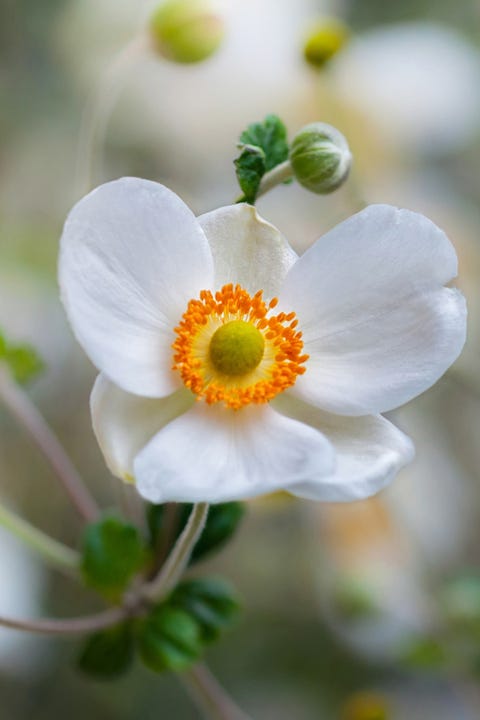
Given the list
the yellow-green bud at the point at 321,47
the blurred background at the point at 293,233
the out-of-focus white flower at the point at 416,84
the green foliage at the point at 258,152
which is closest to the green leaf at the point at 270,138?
the green foliage at the point at 258,152

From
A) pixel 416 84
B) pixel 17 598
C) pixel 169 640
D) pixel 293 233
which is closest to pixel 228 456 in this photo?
pixel 169 640

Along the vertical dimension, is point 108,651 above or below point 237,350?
below

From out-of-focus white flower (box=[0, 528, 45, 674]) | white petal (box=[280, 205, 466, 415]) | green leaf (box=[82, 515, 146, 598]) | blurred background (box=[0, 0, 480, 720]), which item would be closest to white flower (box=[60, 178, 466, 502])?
white petal (box=[280, 205, 466, 415])

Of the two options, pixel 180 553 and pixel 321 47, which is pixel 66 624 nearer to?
pixel 180 553

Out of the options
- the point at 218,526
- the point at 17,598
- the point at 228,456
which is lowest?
the point at 17,598

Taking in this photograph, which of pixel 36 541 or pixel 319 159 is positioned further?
pixel 36 541

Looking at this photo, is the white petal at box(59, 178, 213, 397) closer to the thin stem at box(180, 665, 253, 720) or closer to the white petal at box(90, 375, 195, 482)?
the white petal at box(90, 375, 195, 482)

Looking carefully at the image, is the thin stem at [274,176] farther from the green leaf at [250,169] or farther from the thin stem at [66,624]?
the thin stem at [66,624]
